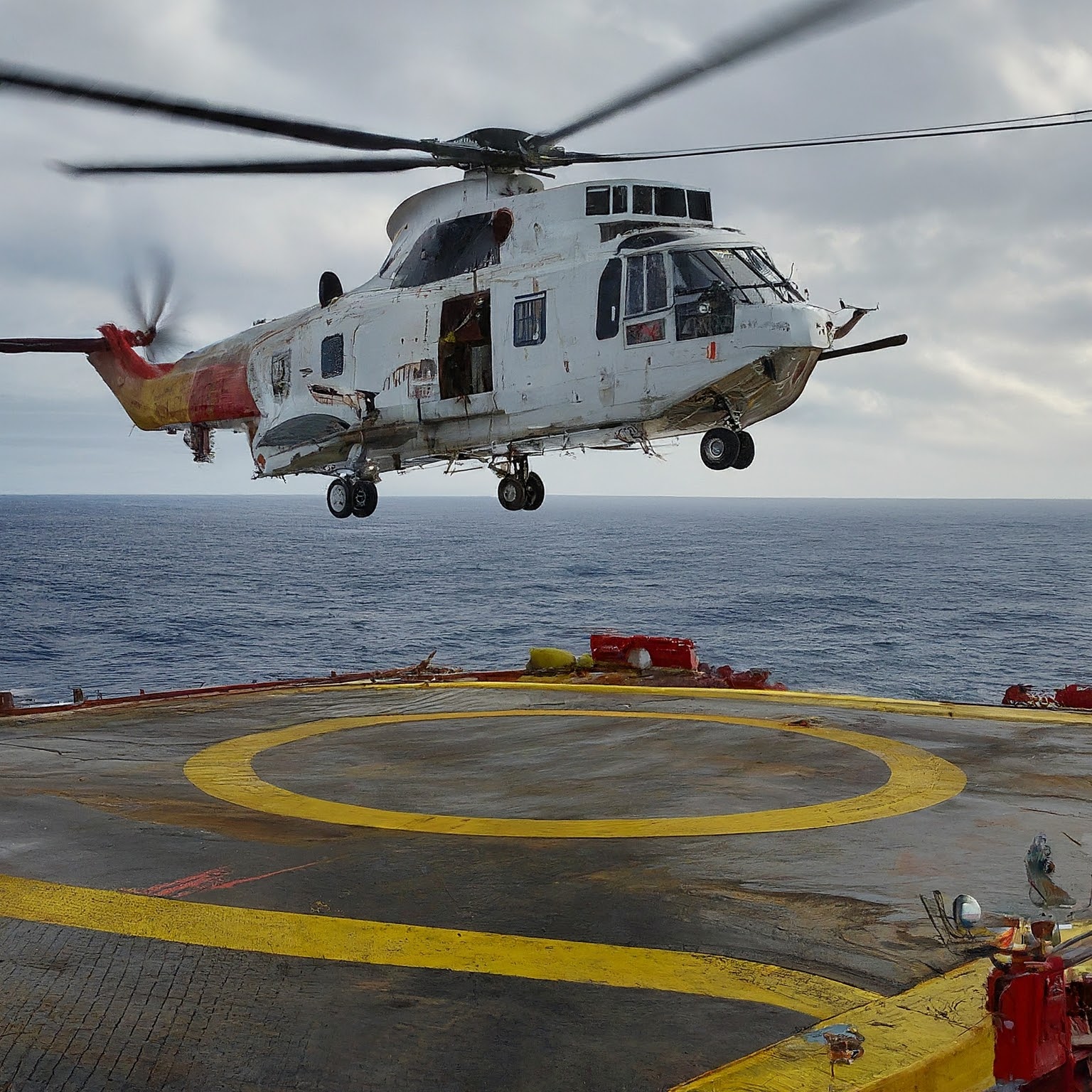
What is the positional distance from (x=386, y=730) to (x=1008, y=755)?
7.44 m

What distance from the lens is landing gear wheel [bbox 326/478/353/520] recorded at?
19.0m

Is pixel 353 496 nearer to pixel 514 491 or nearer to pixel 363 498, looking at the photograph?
pixel 363 498

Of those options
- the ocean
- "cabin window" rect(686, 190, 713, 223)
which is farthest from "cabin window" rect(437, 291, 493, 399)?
the ocean

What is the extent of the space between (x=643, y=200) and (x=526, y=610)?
5381 centimetres

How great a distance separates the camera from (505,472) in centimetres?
1897

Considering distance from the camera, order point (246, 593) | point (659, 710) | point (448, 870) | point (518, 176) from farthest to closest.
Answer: point (246, 593), point (518, 176), point (659, 710), point (448, 870)

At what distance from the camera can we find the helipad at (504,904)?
17.2 feet

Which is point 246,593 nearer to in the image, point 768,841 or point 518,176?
point 518,176

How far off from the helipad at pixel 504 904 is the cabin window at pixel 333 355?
7.40m

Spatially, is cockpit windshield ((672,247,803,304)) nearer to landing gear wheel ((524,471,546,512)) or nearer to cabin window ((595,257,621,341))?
cabin window ((595,257,621,341))

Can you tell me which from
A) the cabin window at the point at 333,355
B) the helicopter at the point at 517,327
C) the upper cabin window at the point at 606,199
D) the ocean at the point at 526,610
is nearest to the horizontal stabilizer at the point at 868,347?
the helicopter at the point at 517,327

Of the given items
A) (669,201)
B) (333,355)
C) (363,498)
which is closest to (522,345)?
(669,201)

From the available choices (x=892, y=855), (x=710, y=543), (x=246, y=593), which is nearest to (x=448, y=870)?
(x=892, y=855)

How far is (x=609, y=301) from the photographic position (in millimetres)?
15211
